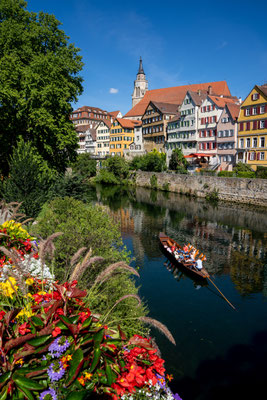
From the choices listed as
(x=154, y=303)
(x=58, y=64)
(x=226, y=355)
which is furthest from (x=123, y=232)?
(x=226, y=355)

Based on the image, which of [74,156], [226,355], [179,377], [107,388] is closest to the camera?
[107,388]

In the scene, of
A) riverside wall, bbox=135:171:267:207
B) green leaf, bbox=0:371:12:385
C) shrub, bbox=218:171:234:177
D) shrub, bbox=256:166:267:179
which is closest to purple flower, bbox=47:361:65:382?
green leaf, bbox=0:371:12:385

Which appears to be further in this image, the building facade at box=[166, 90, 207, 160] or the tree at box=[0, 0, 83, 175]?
the building facade at box=[166, 90, 207, 160]

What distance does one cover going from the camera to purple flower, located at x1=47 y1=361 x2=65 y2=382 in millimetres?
2270

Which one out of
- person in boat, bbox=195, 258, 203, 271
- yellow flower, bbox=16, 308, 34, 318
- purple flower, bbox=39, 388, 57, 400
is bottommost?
person in boat, bbox=195, 258, 203, 271

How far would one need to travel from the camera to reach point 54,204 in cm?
1320

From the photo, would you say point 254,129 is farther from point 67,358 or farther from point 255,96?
point 67,358

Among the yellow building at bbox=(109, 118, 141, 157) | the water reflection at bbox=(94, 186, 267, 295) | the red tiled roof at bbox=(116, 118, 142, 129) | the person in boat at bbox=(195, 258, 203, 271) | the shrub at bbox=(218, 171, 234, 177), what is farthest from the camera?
the yellow building at bbox=(109, 118, 141, 157)

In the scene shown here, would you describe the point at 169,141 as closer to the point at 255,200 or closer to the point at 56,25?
the point at 255,200

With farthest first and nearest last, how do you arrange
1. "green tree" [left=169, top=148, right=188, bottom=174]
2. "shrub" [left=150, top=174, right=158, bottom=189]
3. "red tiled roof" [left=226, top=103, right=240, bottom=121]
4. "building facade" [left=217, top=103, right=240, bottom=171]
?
"green tree" [left=169, top=148, right=188, bottom=174] < "shrub" [left=150, top=174, right=158, bottom=189] < "building facade" [left=217, top=103, right=240, bottom=171] < "red tiled roof" [left=226, top=103, right=240, bottom=121]

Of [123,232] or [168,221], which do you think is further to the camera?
[168,221]

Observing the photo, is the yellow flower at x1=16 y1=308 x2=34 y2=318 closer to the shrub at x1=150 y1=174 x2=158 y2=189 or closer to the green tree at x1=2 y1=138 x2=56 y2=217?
the green tree at x1=2 y1=138 x2=56 y2=217

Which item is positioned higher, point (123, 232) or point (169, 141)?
point (169, 141)

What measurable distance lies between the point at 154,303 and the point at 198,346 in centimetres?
312
